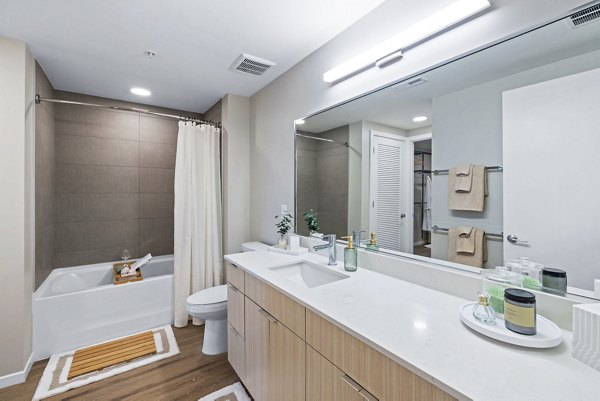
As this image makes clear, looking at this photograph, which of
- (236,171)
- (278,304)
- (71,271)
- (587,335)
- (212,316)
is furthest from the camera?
(236,171)

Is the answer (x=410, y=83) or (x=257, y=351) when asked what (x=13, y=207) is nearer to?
(x=257, y=351)

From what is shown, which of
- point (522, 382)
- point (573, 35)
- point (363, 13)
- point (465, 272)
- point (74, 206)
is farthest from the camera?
point (74, 206)

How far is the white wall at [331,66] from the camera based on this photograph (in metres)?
1.09

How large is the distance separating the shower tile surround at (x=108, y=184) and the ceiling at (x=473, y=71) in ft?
8.78

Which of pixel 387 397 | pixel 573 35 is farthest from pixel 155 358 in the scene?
pixel 573 35

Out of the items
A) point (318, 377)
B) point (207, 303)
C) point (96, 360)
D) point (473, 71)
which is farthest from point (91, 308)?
point (473, 71)

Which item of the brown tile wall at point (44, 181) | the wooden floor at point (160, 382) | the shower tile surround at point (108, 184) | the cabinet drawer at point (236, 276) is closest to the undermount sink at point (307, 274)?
the cabinet drawer at point (236, 276)

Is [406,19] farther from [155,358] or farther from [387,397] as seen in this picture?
[155,358]

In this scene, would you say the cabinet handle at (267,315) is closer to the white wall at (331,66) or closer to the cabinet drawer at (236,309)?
the cabinet drawer at (236,309)

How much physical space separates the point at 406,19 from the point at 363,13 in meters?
0.33

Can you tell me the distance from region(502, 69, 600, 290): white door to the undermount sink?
92 centimetres

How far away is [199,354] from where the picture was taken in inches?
86.6

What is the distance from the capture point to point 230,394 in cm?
175

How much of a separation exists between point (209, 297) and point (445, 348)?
76.0 inches
